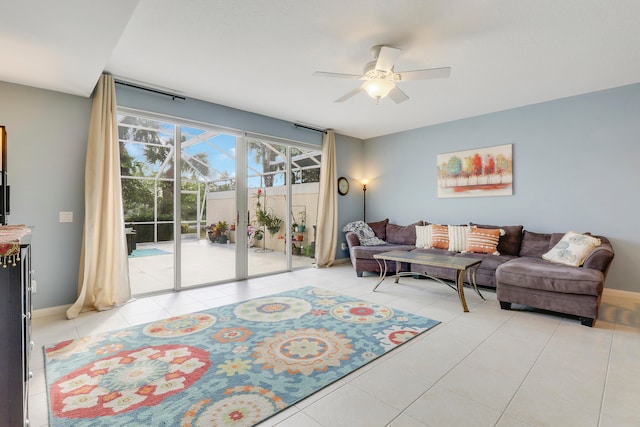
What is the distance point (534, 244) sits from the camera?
4238mm

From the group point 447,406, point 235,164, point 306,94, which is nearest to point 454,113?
point 306,94

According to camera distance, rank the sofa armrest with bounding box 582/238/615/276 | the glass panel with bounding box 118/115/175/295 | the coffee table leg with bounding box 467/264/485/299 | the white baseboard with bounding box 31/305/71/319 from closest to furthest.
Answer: the sofa armrest with bounding box 582/238/615/276 → the white baseboard with bounding box 31/305/71/319 → the coffee table leg with bounding box 467/264/485/299 → the glass panel with bounding box 118/115/175/295

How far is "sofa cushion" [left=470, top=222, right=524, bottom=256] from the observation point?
439 centimetres

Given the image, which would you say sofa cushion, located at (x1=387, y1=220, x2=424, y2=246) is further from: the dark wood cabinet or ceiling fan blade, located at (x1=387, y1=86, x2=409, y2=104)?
the dark wood cabinet

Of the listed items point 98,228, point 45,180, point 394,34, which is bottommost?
point 98,228

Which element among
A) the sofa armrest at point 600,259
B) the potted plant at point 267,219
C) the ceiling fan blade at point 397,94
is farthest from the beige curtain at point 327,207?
the sofa armrest at point 600,259

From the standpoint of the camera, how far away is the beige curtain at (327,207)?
229 inches

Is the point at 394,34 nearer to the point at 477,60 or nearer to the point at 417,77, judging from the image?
the point at 417,77

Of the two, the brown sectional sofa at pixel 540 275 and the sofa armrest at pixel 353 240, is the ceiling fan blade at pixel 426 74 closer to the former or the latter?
the brown sectional sofa at pixel 540 275

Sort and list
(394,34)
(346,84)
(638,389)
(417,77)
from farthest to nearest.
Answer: (346,84) → (417,77) → (394,34) → (638,389)

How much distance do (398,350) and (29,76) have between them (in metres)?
4.29

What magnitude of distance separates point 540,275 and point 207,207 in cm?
445

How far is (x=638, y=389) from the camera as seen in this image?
1893mm

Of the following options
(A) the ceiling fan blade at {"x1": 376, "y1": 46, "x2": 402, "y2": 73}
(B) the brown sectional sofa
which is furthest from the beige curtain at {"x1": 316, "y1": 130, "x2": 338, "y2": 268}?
(A) the ceiling fan blade at {"x1": 376, "y1": 46, "x2": 402, "y2": 73}
